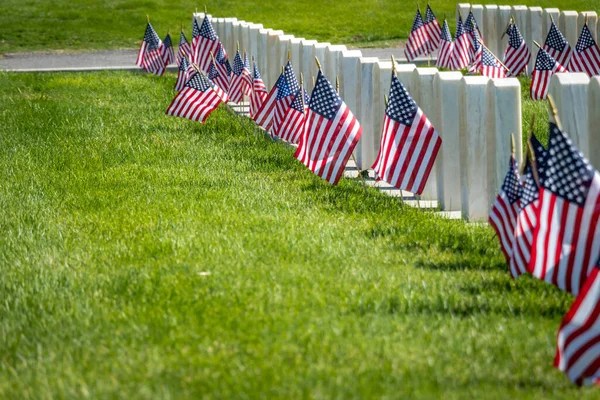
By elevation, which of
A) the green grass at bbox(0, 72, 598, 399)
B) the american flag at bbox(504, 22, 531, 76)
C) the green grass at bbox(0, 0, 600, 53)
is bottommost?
the green grass at bbox(0, 0, 600, 53)

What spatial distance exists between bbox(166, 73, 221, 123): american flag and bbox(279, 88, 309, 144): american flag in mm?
1603

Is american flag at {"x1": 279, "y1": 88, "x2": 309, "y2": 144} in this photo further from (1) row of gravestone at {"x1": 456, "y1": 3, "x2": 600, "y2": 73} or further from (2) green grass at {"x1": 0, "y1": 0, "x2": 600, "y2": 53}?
(2) green grass at {"x1": 0, "y1": 0, "x2": 600, "y2": 53}

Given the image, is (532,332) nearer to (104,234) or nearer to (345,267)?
(345,267)

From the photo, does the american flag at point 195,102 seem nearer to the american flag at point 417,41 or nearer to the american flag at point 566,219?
the american flag at point 566,219

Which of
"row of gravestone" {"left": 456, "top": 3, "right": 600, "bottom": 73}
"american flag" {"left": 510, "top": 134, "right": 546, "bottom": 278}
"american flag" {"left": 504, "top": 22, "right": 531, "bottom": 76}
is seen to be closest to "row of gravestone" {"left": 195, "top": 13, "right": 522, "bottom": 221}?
"american flag" {"left": 510, "top": 134, "right": 546, "bottom": 278}

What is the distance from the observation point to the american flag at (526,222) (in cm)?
621

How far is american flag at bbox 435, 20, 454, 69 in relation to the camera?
1791cm

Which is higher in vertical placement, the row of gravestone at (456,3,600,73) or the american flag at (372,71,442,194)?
the american flag at (372,71,442,194)

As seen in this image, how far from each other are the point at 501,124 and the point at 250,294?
2.75m

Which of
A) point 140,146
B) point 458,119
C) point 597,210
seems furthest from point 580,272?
point 140,146

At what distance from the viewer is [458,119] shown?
342 inches

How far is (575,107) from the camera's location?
6.70 meters

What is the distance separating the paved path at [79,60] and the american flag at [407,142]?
12.6 m

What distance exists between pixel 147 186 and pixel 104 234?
1.73 meters
